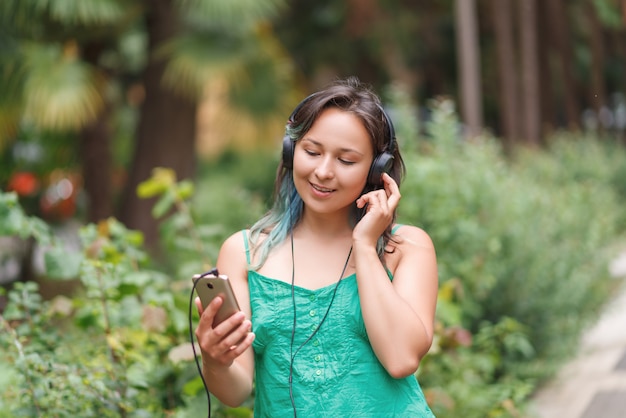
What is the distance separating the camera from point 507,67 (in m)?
15.6

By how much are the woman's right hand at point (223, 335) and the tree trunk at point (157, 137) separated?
9.32 metres

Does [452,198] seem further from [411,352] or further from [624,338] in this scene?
[411,352]

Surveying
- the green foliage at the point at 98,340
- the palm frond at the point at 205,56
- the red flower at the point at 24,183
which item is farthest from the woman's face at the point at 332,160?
the red flower at the point at 24,183

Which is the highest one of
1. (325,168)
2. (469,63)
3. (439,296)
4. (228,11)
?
(469,63)

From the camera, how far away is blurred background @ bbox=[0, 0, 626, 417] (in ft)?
12.4

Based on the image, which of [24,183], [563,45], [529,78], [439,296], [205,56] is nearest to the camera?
[439,296]

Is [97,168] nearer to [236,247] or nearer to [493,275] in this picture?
[493,275]

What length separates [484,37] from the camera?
25719 millimetres

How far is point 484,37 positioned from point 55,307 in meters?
23.2

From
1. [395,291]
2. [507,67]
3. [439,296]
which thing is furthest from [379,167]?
[507,67]

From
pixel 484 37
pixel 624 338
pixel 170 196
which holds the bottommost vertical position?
pixel 624 338

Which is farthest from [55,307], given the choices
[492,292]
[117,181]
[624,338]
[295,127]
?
[117,181]

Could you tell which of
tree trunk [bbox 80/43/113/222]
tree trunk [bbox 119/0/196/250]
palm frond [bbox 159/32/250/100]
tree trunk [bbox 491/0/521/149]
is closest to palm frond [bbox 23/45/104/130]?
palm frond [bbox 159/32/250/100]

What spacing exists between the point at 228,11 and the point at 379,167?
7.27m
